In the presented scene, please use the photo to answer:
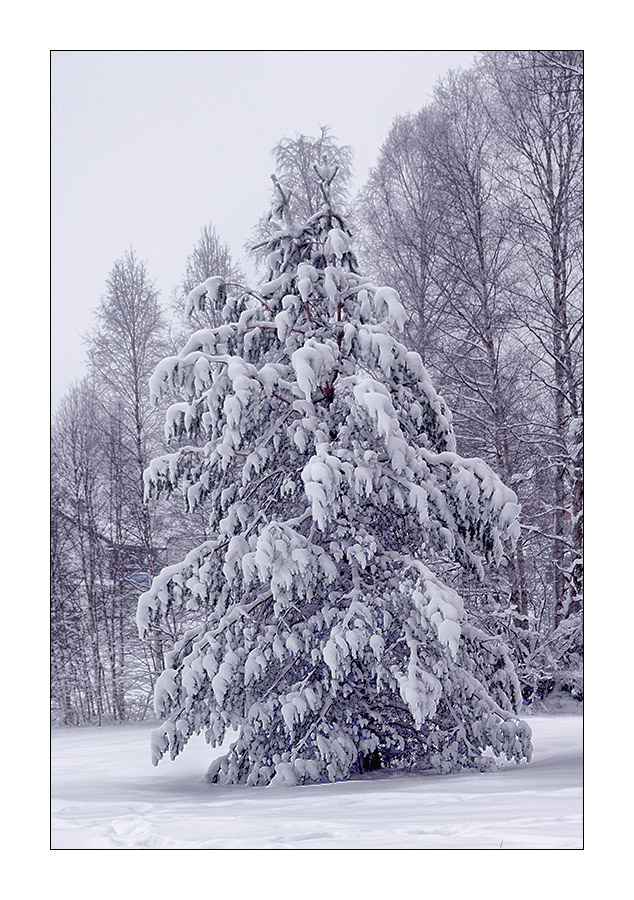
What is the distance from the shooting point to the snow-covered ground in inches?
158

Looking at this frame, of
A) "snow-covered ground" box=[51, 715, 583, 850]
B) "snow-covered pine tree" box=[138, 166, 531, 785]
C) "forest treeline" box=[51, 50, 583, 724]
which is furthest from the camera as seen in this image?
"forest treeline" box=[51, 50, 583, 724]

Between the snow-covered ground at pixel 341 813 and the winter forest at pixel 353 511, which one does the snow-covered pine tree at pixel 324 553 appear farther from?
the snow-covered ground at pixel 341 813

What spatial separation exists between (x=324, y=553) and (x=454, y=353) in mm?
5884

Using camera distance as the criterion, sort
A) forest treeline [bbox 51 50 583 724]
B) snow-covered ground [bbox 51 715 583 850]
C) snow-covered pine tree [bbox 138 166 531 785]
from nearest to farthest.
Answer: snow-covered ground [bbox 51 715 583 850] → snow-covered pine tree [bbox 138 166 531 785] → forest treeline [bbox 51 50 583 724]

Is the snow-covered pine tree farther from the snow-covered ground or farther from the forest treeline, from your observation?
the forest treeline

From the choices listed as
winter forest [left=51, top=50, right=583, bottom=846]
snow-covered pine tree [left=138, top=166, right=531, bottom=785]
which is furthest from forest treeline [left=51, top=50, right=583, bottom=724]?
snow-covered pine tree [left=138, top=166, right=531, bottom=785]

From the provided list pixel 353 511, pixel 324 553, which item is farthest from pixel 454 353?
pixel 324 553

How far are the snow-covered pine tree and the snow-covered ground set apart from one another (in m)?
0.32

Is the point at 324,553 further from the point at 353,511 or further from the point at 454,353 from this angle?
the point at 454,353

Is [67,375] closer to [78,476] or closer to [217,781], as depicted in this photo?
[78,476]

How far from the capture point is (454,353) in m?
10.4

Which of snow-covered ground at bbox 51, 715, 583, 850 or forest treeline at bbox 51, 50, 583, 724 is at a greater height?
forest treeline at bbox 51, 50, 583, 724

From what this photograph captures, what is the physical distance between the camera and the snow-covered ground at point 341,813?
13.2ft

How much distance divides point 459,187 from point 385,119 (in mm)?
1428
